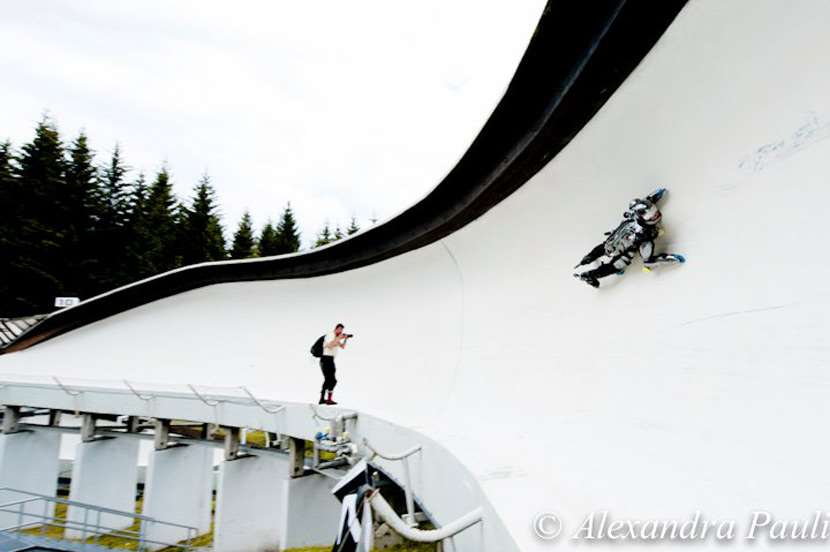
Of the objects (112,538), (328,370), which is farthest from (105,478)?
(328,370)

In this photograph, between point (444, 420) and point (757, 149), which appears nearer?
point (757, 149)

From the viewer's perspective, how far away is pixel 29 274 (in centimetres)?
2069

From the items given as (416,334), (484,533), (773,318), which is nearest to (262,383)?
(416,334)

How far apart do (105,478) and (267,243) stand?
2279 centimetres

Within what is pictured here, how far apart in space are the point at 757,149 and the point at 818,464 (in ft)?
4.12

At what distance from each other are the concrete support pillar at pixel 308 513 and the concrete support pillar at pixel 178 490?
2908 mm

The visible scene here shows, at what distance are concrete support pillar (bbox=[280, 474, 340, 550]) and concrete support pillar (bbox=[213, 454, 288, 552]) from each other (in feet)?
2.74

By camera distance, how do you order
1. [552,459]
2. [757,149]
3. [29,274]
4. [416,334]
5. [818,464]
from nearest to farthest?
[818,464], [757,149], [552,459], [416,334], [29,274]

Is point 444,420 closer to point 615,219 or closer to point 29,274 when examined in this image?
point 615,219

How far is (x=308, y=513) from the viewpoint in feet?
20.3

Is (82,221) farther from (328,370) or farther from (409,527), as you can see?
(409,527)

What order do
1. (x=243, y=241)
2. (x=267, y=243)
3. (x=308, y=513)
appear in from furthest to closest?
(x=267, y=243), (x=243, y=241), (x=308, y=513)

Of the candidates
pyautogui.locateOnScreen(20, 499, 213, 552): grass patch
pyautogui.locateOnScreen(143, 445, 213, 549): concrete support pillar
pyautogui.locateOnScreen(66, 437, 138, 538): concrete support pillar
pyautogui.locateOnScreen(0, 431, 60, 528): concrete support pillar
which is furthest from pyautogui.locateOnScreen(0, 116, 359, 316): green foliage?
pyautogui.locateOnScreen(143, 445, 213, 549): concrete support pillar

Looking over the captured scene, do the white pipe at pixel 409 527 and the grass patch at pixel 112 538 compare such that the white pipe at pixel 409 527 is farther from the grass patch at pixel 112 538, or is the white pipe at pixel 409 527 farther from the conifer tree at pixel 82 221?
the conifer tree at pixel 82 221
